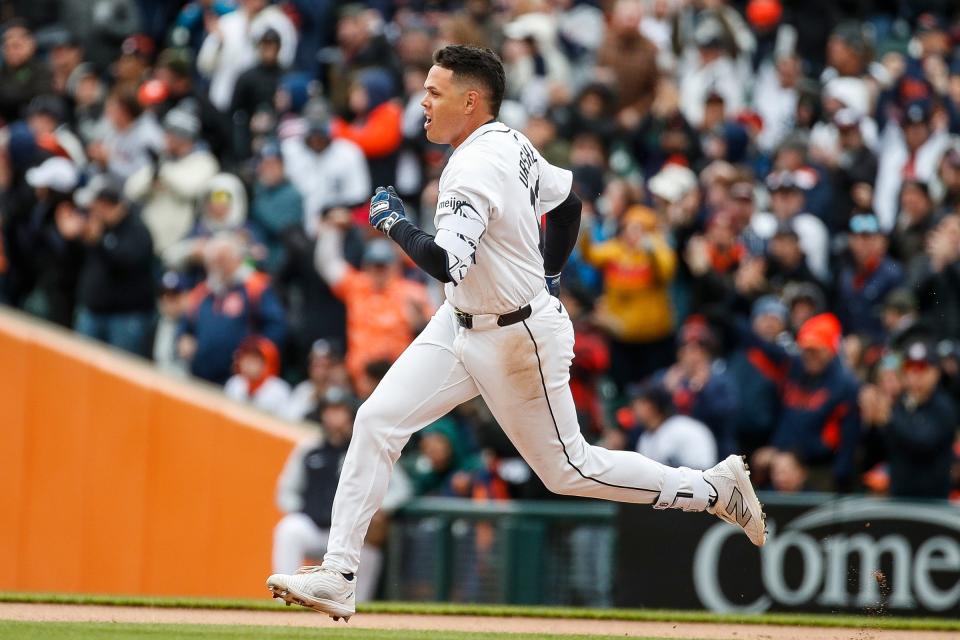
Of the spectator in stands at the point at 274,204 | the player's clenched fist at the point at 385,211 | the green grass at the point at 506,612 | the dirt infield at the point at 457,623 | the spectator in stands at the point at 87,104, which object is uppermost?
the spectator in stands at the point at 87,104

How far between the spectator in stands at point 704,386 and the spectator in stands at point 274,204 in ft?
11.3

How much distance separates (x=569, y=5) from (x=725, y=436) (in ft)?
19.0

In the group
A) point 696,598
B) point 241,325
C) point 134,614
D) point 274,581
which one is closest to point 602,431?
point 696,598

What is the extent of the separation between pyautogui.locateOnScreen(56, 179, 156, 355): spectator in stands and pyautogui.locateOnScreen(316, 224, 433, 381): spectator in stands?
1.76 meters

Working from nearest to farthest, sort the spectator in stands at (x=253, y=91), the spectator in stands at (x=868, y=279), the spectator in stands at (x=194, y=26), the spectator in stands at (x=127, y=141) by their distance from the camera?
the spectator in stands at (x=868, y=279)
the spectator in stands at (x=127, y=141)
the spectator in stands at (x=253, y=91)
the spectator in stands at (x=194, y=26)

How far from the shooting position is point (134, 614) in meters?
7.59

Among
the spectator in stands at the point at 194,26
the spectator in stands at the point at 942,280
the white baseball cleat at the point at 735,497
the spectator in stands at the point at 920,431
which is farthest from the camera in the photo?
the spectator in stands at the point at 194,26

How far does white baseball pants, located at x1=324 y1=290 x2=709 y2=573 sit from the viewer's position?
247 inches

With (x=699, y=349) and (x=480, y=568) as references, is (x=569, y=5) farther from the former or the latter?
(x=480, y=568)

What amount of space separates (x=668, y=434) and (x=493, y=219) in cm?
453

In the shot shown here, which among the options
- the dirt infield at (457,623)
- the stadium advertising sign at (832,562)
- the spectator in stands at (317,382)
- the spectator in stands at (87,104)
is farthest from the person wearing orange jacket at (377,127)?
the dirt infield at (457,623)

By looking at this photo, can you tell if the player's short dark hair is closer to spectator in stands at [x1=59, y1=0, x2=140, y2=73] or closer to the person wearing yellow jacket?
the person wearing yellow jacket

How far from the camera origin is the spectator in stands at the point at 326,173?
13.0 meters

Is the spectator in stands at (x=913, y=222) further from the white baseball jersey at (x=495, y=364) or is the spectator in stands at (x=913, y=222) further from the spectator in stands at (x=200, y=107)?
the spectator in stands at (x=200, y=107)
